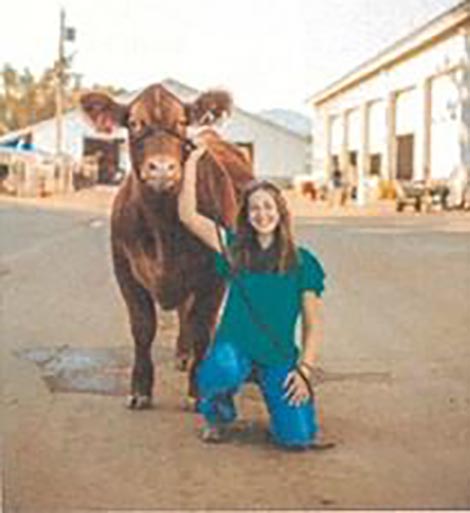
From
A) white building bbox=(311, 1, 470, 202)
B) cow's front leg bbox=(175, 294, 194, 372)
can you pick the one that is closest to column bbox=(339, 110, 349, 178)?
white building bbox=(311, 1, 470, 202)

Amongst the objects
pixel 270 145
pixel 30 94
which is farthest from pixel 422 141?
pixel 30 94

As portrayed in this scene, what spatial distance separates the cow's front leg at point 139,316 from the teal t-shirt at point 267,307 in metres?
0.23

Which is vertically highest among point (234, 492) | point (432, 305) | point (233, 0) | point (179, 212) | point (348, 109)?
point (233, 0)

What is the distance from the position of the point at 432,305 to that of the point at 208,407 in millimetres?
839

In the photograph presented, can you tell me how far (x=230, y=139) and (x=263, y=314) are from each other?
2.00ft

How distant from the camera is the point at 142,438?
4.69 meters

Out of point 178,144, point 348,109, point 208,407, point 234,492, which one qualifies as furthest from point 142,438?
point 348,109

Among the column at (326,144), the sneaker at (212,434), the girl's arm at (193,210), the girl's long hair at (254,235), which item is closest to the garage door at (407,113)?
the column at (326,144)

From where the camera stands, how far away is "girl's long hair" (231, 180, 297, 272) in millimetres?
4492

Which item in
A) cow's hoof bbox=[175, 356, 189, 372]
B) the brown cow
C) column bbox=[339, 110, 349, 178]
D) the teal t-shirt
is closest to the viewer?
the brown cow

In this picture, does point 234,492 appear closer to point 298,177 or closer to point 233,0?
point 298,177

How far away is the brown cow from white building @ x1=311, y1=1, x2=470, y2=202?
1.46ft

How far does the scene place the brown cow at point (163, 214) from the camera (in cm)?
444

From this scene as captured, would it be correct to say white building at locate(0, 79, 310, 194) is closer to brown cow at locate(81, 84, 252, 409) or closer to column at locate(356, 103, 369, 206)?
brown cow at locate(81, 84, 252, 409)
